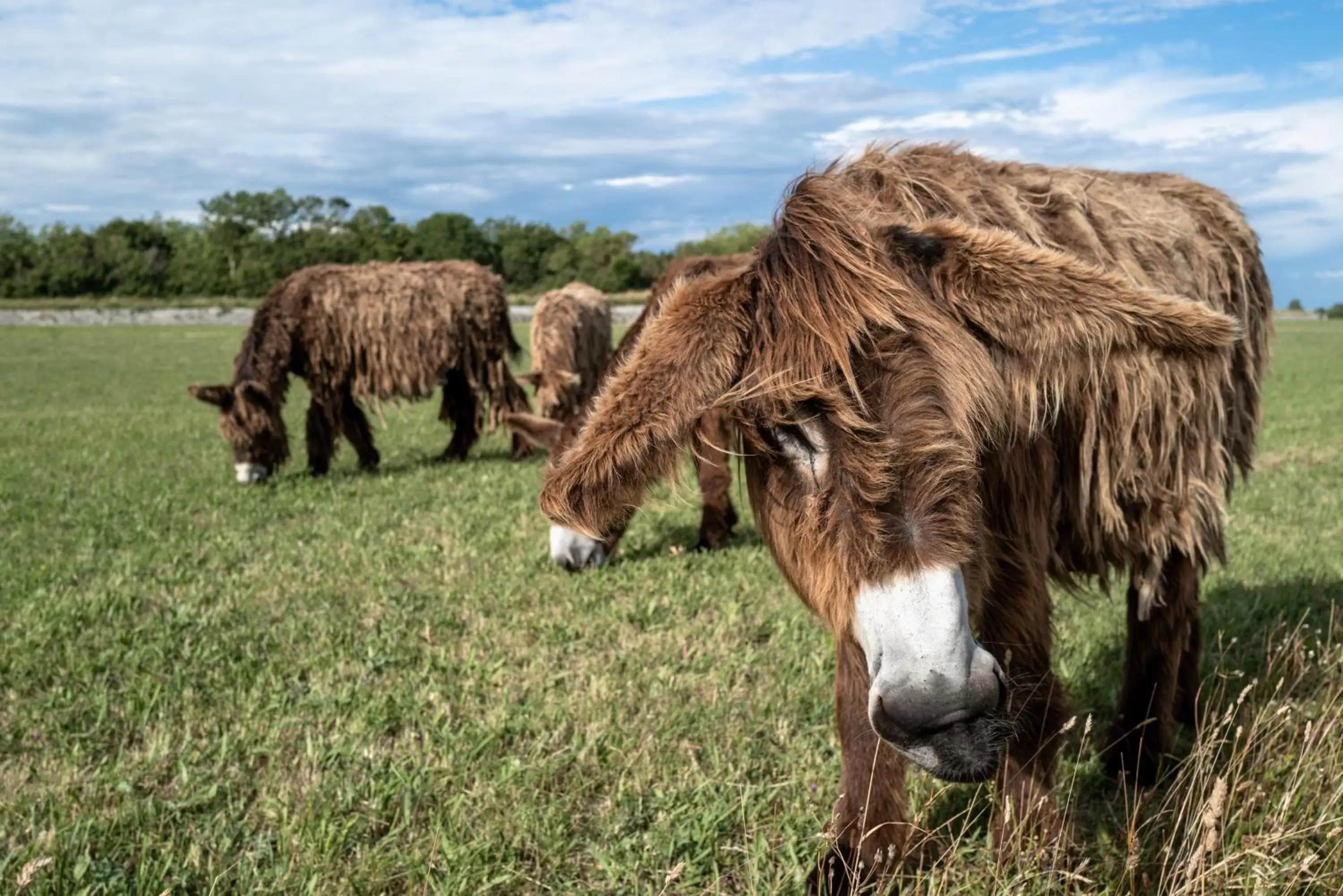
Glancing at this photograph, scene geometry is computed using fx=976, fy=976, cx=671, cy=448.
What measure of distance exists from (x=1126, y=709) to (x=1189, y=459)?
125cm

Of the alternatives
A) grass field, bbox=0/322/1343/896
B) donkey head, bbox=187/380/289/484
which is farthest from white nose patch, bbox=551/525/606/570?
donkey head, bbox=187/380/289/484

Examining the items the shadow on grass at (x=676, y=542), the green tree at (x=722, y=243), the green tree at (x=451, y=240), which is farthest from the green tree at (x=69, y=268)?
the shadow on grass at (x=676, y=542)

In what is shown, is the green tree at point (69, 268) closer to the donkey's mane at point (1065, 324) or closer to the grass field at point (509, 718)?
the grass field at point (509, 718)

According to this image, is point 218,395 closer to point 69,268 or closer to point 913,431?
point 913,431

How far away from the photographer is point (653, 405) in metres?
2.14

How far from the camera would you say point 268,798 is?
140 inches

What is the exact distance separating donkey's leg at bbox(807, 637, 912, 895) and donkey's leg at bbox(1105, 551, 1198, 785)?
1286 millimetres

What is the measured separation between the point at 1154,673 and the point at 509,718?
2688 mm

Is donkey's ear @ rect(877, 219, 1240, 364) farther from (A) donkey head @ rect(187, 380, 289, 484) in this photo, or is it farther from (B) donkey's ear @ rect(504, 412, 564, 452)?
(A) donkey head @ rect(187, 380, 289, 484)

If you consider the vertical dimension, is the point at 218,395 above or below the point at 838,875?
above

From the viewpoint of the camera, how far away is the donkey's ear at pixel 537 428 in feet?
23.9

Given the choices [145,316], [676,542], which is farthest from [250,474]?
[145,316]

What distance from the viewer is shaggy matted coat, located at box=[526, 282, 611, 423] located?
40.2ft

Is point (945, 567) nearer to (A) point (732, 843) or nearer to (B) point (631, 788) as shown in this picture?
(A) point (732, 843)
